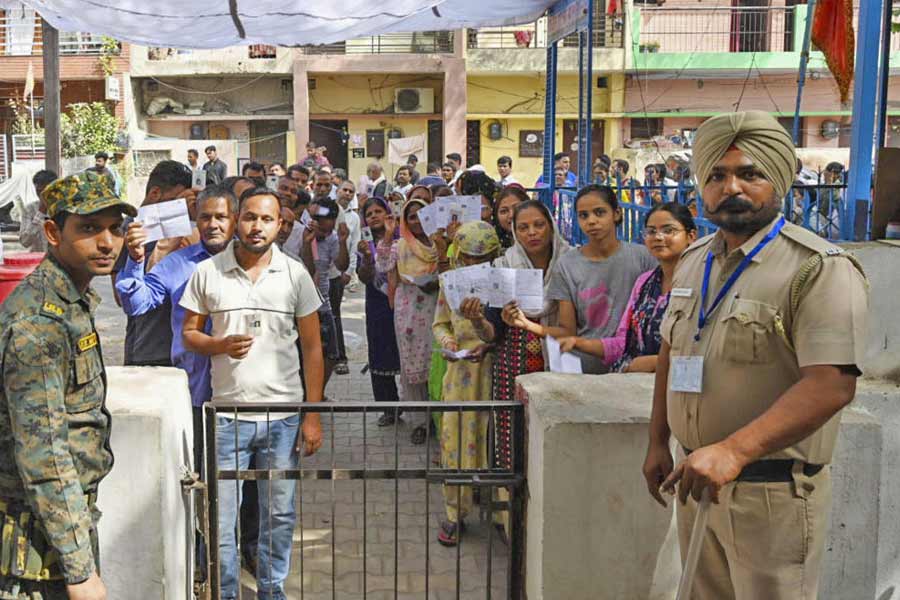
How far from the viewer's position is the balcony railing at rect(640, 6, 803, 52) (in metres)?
25.8

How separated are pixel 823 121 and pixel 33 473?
26115 mm

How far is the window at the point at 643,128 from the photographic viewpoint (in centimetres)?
2648

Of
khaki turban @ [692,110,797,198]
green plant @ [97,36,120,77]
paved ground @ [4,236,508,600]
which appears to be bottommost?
paved ground @ [4,236,508,600]

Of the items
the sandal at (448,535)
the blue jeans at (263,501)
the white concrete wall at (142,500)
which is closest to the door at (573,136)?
the sandal at (448,535)

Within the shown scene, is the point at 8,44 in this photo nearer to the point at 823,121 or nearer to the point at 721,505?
the point at 823,121

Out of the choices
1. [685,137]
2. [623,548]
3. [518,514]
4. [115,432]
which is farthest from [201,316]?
[685,137]

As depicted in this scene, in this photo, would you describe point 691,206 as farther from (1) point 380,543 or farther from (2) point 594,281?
(1) point 380,543

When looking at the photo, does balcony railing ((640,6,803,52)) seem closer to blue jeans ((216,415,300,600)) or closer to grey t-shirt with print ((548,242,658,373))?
grey t-shirt with print ((548,242,658,373))

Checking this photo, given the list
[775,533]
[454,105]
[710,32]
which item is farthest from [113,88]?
[775,533]

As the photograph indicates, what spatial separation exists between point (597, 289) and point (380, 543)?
6.08 ft

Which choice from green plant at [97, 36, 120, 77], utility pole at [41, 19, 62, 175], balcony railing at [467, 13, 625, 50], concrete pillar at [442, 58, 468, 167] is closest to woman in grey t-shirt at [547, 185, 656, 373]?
utility pole at [41, 19, 62, 175]

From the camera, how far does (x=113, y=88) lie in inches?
1040

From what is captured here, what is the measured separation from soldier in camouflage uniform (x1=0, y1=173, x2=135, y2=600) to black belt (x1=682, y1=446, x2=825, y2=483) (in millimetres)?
1737

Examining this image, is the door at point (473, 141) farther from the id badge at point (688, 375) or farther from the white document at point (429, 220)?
the id badge at point (688, 375)
